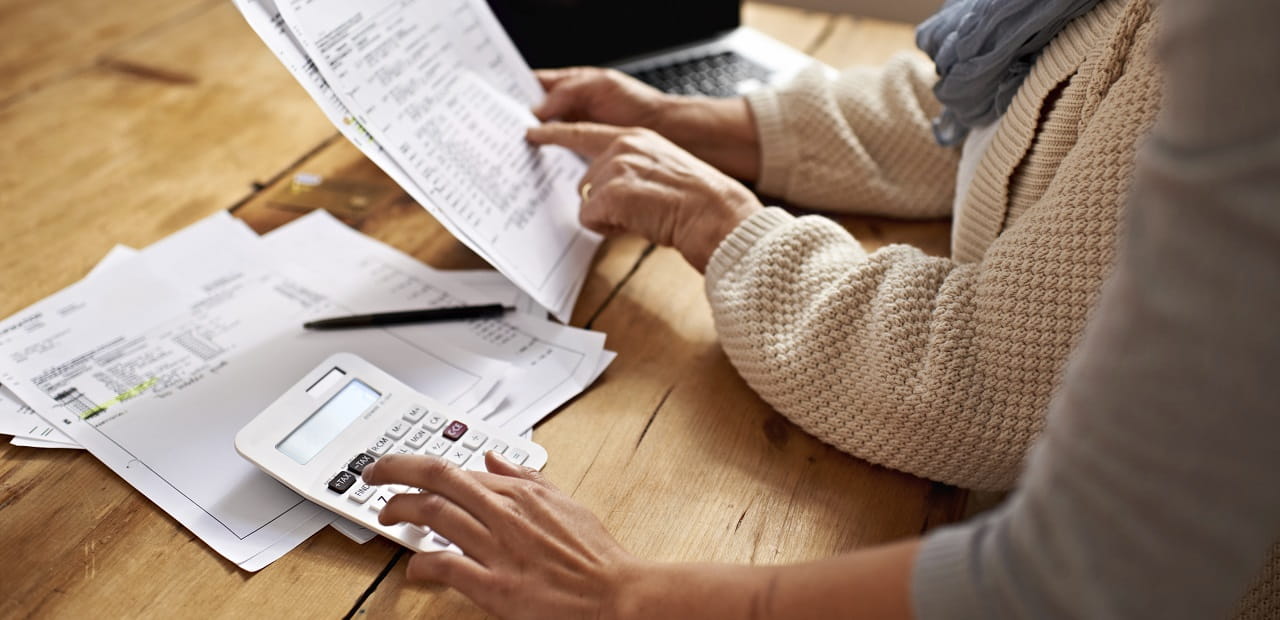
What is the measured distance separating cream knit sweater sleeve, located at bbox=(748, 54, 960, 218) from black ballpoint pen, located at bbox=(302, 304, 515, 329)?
35 centimetres

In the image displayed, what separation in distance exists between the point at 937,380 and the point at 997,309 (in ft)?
0.20

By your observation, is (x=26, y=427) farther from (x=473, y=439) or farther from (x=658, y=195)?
(x=658, y=195)

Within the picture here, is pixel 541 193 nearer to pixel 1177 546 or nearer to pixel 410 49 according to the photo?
pixel 410 49

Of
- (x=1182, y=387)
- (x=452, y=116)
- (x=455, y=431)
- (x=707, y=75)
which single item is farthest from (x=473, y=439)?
(x=707, y=75)

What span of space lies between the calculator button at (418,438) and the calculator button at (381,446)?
12 mm

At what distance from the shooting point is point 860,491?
0.64m

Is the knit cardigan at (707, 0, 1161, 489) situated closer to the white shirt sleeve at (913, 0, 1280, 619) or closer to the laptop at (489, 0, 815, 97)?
the white shirt sleeve at (913, 0, 1280, 619)

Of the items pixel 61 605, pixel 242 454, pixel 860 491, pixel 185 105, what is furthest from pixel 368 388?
pixel 185 105

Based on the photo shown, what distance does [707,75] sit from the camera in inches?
44.9

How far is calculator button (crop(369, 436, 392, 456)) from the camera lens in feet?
2.01

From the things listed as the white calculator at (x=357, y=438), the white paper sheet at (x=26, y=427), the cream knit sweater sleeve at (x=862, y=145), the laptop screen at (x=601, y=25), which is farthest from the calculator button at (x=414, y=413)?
the laptop screen at (x=601, y=25)

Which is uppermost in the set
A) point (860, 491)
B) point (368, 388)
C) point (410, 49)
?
point (410, 49)

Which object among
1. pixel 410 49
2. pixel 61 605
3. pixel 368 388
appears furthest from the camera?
pixel 410 49

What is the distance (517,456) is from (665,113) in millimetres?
494
